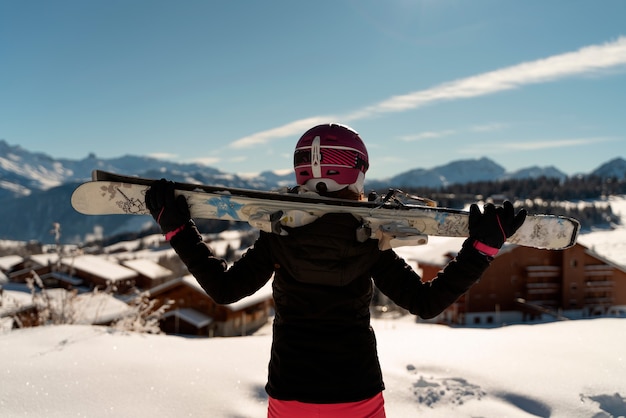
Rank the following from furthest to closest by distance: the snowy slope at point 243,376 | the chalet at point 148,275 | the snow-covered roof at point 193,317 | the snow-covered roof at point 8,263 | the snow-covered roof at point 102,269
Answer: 1. the snow-covered roof at point 8,263
2. the chalet at point 148,275
3. the snow-covered roof at point 102,269
4. the snow-covered roof at point 193,317
5. the snowy slope at point 243,376

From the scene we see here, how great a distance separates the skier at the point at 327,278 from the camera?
2.16 meters

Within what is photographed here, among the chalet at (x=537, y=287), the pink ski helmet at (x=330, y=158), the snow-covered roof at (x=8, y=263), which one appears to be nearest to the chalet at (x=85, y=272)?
the snow-covered roof at (x=8, y=263)

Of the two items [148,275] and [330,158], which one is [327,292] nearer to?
[330,158]

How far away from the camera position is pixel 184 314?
83.1 feet

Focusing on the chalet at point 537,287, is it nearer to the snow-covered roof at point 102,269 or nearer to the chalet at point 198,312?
the chalet at point 198,312

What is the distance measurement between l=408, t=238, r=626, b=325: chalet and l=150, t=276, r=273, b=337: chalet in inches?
Result: 507

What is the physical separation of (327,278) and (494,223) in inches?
41.6

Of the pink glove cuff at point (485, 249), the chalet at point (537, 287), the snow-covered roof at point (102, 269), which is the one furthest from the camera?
the snow-covered roof at point (102, 269)

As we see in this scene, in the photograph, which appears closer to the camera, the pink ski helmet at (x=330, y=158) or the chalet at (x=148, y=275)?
the pink ski helmet at (x=330, y=158)

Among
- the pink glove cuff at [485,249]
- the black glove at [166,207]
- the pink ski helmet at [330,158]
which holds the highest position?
the pink ski helmet at [330,158]

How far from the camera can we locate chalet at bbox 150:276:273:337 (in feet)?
83.5

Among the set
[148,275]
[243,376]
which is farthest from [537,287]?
[148,275]

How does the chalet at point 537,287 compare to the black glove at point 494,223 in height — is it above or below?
below

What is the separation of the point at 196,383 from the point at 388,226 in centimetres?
291
